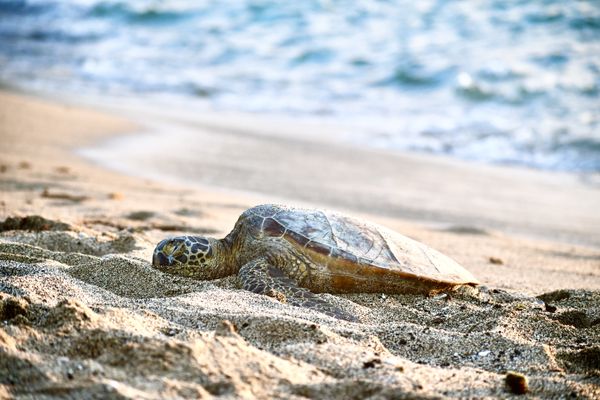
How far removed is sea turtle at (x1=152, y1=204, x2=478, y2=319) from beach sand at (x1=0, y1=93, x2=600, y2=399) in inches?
3.8

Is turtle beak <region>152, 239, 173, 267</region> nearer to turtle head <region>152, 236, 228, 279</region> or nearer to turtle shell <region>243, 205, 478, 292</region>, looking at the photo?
turtle head <region>152, 236, 228, 279</region>

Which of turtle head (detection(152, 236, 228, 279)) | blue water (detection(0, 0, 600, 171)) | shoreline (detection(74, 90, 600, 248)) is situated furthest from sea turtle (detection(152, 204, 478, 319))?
blue water (detection(0, 0, 600, 171))

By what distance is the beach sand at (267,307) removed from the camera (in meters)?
2.39

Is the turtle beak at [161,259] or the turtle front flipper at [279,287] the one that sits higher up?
the turtle beak at [161,259]

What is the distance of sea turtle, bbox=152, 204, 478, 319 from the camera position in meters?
3.92

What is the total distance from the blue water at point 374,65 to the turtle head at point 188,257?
6.11m

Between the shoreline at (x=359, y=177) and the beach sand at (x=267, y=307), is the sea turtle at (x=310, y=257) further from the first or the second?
the shoreline at (x=359, y=177)

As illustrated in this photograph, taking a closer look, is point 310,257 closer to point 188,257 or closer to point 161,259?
point 188,257

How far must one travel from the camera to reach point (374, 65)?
1482 centimetres

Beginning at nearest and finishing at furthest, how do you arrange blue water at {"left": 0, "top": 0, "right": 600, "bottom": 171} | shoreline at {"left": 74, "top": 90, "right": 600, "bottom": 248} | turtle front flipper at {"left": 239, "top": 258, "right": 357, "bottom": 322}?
turtle front flipper at {"left": 239, "top": 258, "right": 357, "bottom": 322}, shoreline at {"left": 74, "top": 90, "right": 600, "bottom": 248}, blue water at {"left": 0, "top": 0, "right": 600, "bottom": 171}

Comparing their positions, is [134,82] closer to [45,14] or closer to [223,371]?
[45,14]

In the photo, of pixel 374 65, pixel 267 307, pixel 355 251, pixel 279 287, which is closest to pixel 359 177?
pixel 355 251

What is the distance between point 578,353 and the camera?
9.96 feet

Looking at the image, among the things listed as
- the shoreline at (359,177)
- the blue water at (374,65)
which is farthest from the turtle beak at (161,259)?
the blue water at (374,65)
